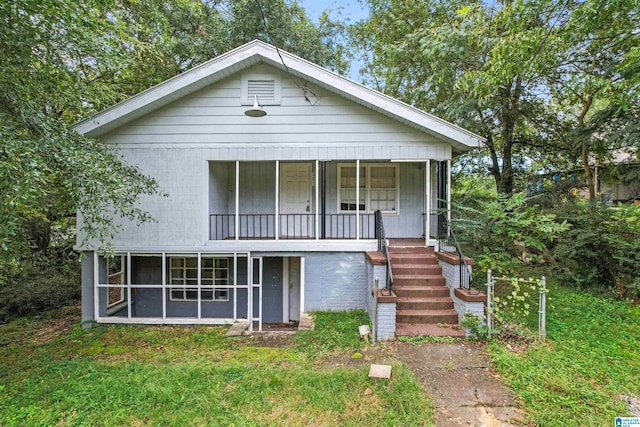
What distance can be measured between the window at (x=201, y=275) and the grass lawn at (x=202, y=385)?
2.03m

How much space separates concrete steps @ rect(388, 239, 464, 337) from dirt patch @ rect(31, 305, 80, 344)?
A: 7.39 m

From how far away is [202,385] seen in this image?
3.90m

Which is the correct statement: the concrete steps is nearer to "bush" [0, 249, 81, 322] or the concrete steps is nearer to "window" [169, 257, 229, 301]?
"window" [169, 257, 229, 301]

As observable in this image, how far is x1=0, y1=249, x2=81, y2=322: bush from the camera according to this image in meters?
8.00

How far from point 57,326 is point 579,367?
10.5 metres

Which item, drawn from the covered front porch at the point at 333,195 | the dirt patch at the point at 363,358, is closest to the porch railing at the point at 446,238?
the covered front porch at the point at 333,195

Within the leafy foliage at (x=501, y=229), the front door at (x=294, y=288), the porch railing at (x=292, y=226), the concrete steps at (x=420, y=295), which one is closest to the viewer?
the concrete steps at (x=420, y=295)

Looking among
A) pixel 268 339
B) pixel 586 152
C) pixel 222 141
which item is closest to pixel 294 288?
pixel 268 339

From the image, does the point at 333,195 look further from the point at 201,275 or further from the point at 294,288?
the point at 201,275

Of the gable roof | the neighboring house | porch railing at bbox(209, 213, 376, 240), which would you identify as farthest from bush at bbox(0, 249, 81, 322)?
porch railing at bbox(209, 213, 376, 240)

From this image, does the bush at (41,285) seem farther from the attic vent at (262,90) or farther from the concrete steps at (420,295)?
the concrete steps at (420,295)

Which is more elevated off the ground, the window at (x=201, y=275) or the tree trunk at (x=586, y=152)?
the tree trunk at (x=586, y=152)

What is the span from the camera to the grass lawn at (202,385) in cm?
334

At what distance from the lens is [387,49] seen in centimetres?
1045
